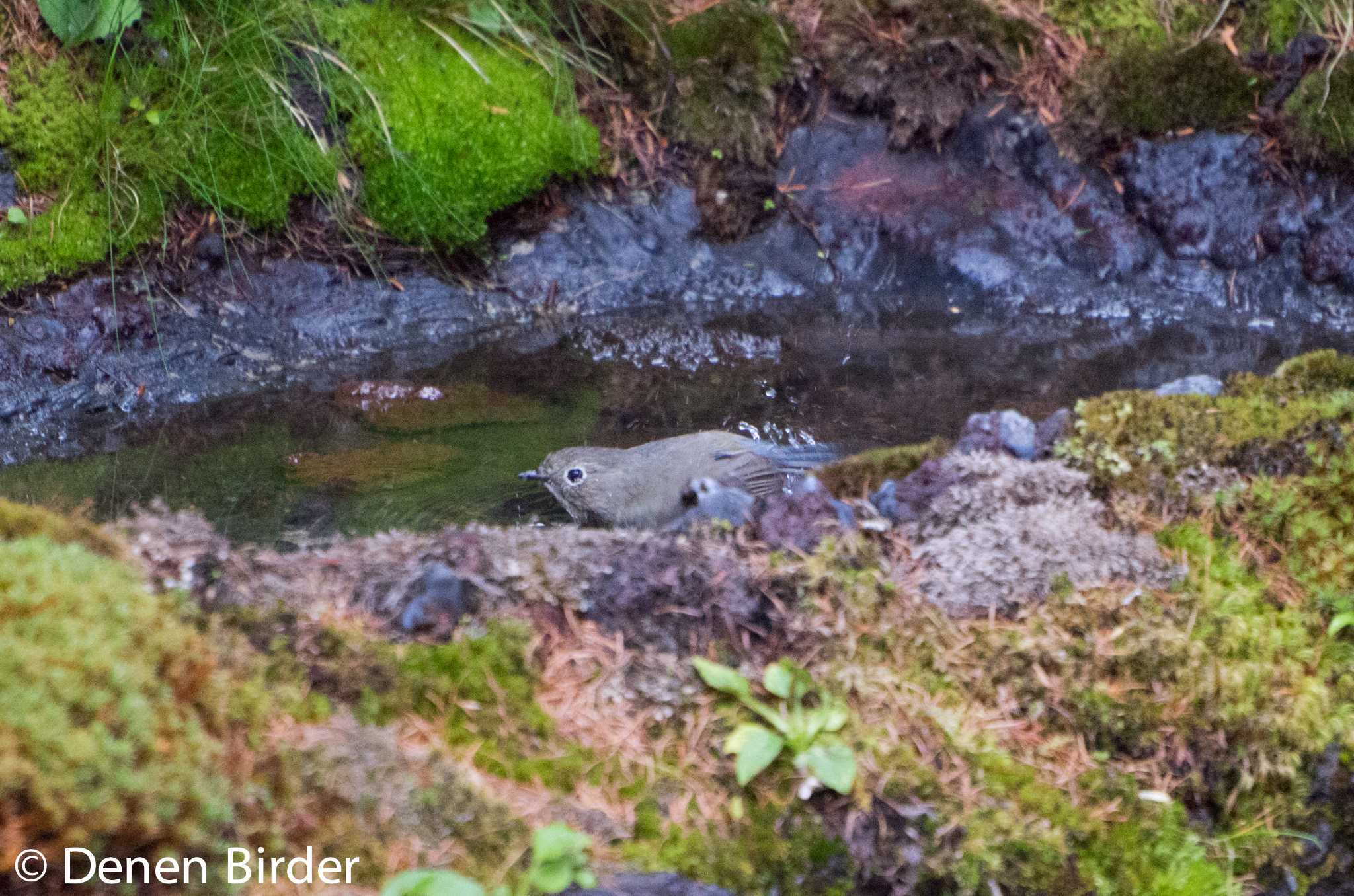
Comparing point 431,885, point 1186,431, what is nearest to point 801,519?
point 1186,431

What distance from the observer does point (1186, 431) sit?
317 centimetres

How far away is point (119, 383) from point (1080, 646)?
5065 mm

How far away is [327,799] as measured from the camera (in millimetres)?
2080

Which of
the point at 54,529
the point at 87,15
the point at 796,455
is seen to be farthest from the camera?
the point at 87,15

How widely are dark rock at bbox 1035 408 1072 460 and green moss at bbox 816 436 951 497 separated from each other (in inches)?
11.3

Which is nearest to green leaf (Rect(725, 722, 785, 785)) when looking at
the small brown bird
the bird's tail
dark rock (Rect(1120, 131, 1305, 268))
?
the small brown bird

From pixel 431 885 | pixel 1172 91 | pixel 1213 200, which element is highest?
pixel 431 885

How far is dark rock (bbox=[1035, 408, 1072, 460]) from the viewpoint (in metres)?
3.26

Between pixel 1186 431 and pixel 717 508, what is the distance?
1414 millimetres

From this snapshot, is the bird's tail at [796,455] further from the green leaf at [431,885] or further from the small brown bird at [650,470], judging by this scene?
the green leaf at [431,885]

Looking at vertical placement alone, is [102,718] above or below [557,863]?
above

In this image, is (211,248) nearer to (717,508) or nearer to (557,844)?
(717,508)

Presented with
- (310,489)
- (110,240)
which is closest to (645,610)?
(310,489)

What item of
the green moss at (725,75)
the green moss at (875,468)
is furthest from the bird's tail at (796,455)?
the green moss at (725,75)
